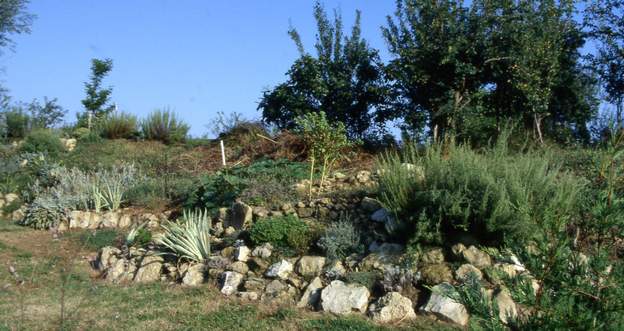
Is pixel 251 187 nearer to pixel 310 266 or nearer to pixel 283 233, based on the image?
pixel 283 233

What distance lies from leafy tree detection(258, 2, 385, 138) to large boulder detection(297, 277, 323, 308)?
22.8ft

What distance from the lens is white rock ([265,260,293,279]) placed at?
7086 mm

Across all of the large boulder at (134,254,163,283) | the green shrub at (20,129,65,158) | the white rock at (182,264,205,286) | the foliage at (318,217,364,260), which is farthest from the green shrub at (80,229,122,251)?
the green shrub at (20,129,65,158)

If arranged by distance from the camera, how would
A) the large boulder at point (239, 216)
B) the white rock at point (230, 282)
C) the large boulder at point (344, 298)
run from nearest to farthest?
the large boulder at point (344, 298) < the white rock at point (230, 282) < the large boulder at point (239, 216)

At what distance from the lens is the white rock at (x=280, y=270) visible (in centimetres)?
709

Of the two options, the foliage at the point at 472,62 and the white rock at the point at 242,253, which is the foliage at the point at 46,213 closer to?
the white rock at the point at 242,253

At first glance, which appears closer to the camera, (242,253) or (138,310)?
(138,310)

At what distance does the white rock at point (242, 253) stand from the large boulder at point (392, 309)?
192 cm

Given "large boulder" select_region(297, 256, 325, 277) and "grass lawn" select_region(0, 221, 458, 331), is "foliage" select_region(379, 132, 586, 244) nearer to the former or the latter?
"large boulder" select_region(297, 256, 325, 277)

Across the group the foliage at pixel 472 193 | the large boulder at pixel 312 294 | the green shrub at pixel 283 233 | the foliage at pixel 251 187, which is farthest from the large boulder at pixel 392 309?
the foliage at pixel 251 187

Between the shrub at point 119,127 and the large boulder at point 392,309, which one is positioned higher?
the shrub at point 119,127

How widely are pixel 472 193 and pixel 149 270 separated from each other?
3.91 metres

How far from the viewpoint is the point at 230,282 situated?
7.11m

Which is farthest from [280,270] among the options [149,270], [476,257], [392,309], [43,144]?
[43,144]
